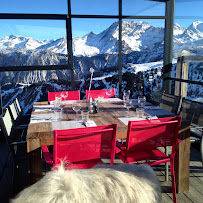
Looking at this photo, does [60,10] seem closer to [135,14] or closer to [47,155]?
[135,14]

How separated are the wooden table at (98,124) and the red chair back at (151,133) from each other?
301 millimetres

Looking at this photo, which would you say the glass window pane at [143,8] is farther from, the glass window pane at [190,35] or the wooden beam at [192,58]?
the wooden beam at [192,58]

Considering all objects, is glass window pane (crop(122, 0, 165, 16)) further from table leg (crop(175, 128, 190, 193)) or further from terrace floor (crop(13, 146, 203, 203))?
table leg (crop(175, 128, 190, 193))

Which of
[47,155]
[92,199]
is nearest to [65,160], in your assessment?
[47,155]

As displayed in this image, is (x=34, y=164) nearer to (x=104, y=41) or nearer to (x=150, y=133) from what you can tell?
(x=150, y=133)

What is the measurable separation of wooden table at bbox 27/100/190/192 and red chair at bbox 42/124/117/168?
0.90 ft

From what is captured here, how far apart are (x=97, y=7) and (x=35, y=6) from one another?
124cm

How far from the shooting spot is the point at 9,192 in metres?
2.68

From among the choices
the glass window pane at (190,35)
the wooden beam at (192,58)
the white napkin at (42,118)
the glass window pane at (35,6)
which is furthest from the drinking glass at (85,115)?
the wooden beam at (192,58)

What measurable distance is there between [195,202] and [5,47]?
4.25 m

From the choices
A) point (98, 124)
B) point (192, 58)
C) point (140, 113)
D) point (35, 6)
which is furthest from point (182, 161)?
point (35, 6)

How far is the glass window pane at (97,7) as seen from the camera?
4777 millimetres

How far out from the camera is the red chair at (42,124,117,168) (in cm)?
174

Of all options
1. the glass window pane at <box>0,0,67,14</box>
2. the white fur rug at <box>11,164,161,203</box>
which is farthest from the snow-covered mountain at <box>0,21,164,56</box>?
the white fur rug at <box>11,164,161,203</box>
